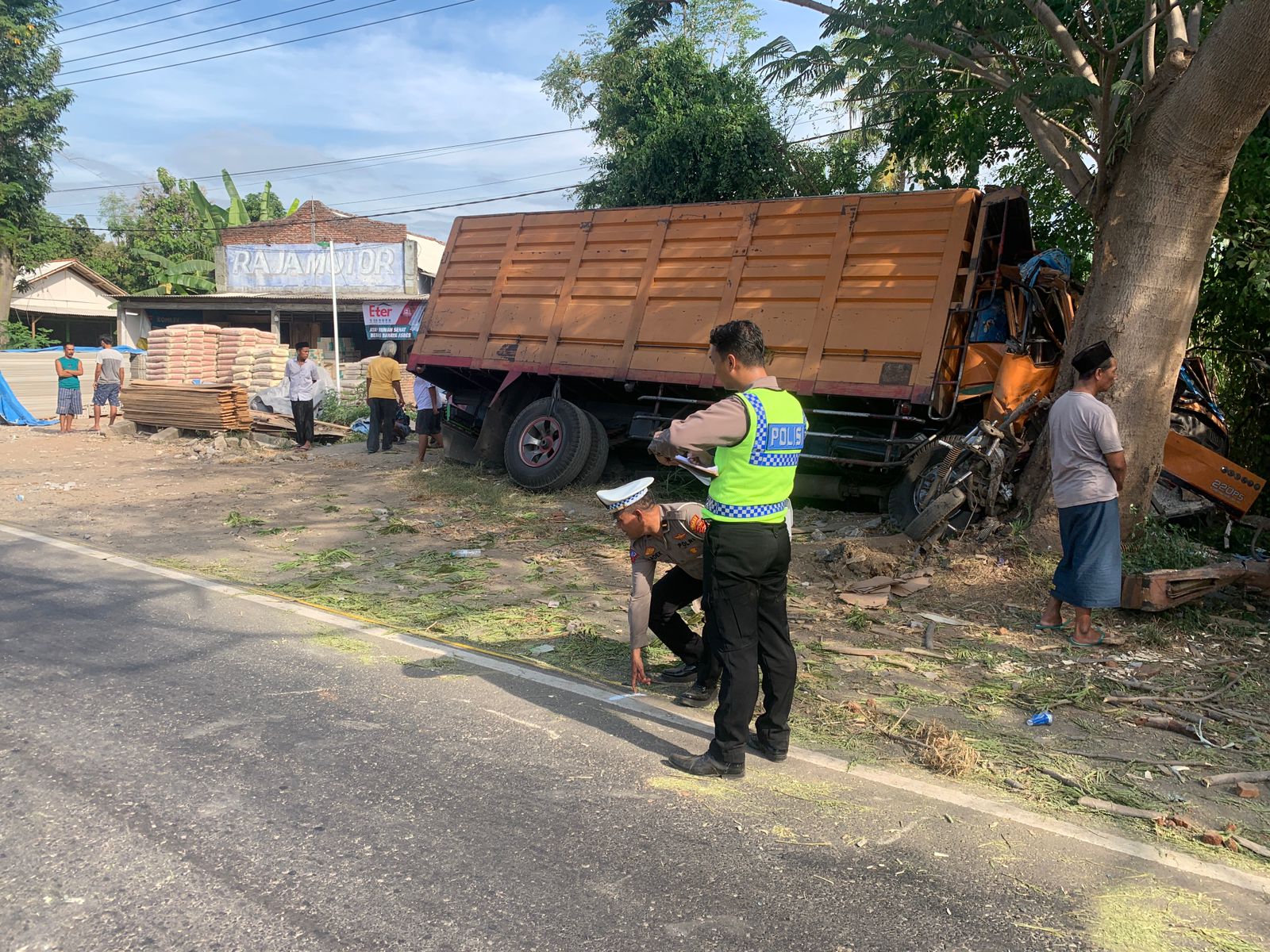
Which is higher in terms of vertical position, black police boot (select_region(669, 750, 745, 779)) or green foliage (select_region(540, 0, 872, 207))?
green foliage (select_region(540, 0, 872, 207))

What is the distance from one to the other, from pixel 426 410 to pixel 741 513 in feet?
31.6

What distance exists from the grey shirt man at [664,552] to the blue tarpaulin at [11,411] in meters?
19.4

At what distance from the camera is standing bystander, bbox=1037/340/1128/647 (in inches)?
207

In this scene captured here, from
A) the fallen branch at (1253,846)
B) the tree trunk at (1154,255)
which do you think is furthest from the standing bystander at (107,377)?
the fallen branch at (1253,846)

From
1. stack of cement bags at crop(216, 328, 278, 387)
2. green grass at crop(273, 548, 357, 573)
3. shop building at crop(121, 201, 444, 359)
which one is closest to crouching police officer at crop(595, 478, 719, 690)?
green grass at crop(273, 548, 357, 573)

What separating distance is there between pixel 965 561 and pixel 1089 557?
4.64ft

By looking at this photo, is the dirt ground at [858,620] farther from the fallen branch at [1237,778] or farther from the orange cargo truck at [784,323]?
the orange cargo truck at [784,323]

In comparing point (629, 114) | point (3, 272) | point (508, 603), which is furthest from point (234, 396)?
point (3, 272)

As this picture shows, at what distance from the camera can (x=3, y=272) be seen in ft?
103

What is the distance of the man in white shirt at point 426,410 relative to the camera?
12711 millimetres

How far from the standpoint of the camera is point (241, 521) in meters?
9.19

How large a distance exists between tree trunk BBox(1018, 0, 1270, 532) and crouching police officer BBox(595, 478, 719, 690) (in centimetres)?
341

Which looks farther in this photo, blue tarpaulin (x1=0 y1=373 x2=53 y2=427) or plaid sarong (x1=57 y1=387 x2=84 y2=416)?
blue tarpaulin (x1=0 y1=373 x2=53 y2=427)

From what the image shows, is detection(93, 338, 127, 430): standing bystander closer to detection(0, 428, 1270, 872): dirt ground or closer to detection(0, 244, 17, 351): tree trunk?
detection(0, 428, 1270, 872): dirt ground
